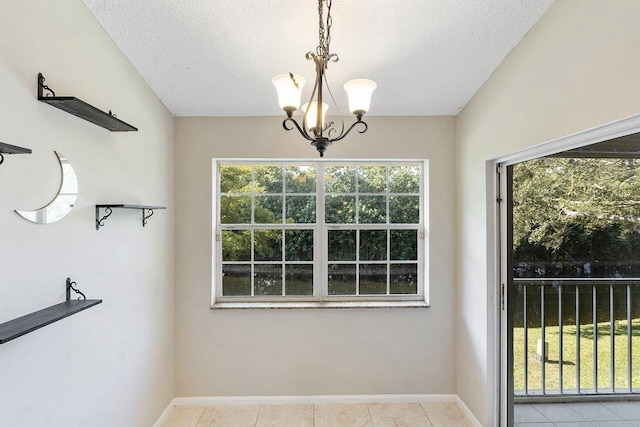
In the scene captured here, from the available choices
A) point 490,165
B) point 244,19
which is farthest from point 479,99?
point 244,19

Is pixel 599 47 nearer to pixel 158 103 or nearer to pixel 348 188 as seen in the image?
pixel 348 188

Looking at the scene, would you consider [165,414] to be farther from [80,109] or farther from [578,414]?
[578,414]

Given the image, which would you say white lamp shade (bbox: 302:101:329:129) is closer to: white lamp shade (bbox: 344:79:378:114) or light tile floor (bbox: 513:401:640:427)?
white lamp shade (bbox: 344:79:378:114)

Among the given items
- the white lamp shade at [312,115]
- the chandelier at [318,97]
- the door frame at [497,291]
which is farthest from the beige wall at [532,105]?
the white lamp shade at [312,115]

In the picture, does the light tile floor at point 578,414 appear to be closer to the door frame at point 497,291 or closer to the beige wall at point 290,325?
the door frame at point 497,291

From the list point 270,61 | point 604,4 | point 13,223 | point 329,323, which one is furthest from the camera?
point 329,323

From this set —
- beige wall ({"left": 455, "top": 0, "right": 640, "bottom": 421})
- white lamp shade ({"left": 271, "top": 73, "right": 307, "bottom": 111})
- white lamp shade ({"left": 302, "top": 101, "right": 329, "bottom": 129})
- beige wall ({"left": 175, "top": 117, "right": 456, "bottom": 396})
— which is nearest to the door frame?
beige wall ({"left": 455, "top": 0, "right": 640, "bottom": 421})

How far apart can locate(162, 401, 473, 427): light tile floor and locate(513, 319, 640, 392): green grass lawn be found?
70 centimetres

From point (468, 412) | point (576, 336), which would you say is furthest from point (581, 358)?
point (468, 412)

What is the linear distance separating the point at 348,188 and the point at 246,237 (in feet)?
3.30

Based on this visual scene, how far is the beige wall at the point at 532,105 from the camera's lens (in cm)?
140

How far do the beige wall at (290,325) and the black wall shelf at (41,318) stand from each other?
1253 millimetres

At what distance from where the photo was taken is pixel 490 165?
2.38 meters

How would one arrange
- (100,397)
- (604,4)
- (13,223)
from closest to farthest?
(13,223), (604,4), (100,397)
